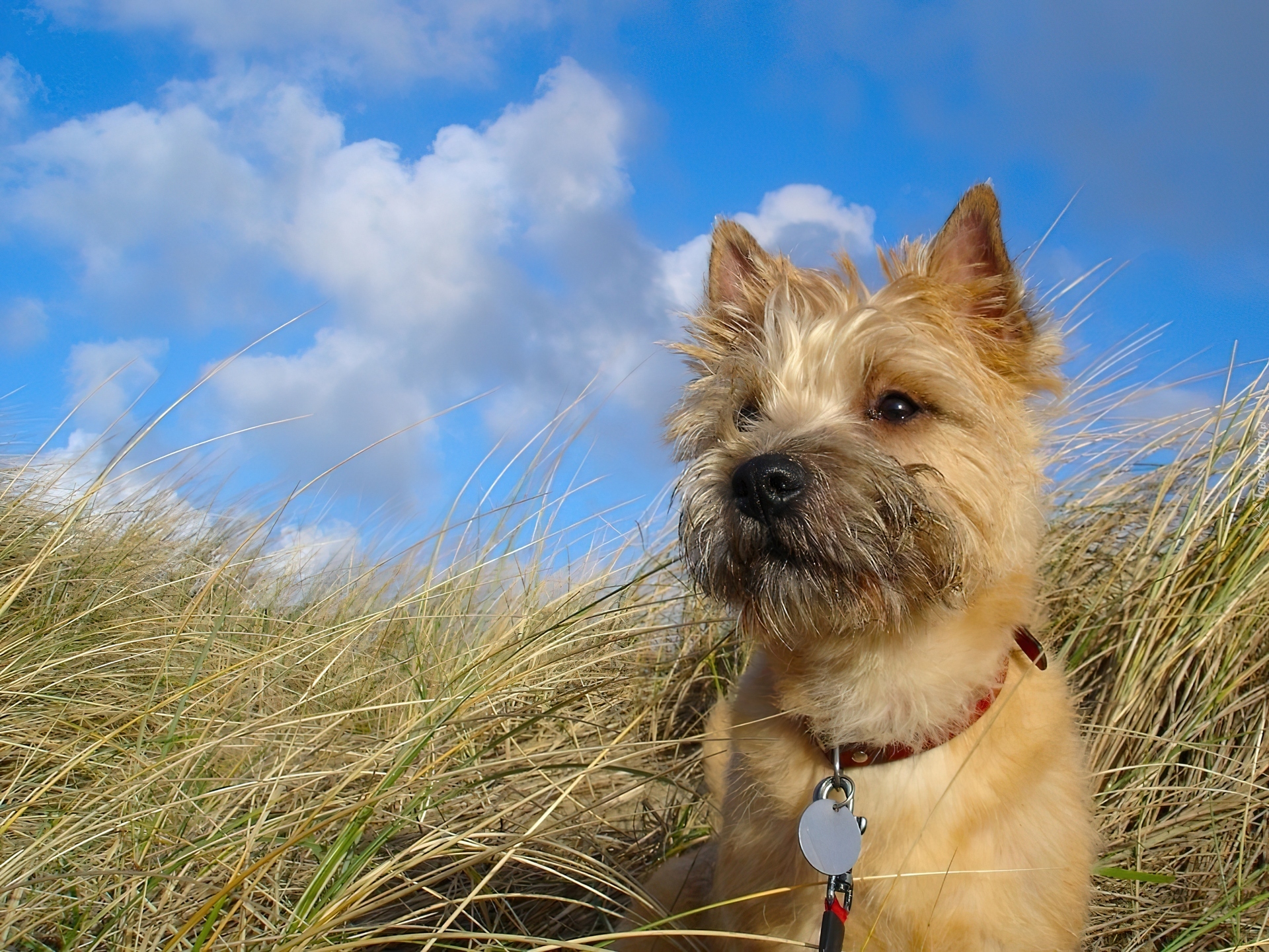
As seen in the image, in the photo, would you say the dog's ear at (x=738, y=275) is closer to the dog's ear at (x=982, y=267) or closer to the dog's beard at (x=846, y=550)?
the dog's ear at (x=982, y=267)

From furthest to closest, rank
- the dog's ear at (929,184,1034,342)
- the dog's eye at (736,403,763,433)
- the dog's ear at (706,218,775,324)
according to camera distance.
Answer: the dog's ear at (706,218,775,324) → the dog's eye at (736,403,763,433) → the dog's ear at (929,184,1034,342)

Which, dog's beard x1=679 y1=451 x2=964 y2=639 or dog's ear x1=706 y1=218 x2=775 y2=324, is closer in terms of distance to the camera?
dog's beard x1=679 y1=451 x2=964 y2=639

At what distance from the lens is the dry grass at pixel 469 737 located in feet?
8.16

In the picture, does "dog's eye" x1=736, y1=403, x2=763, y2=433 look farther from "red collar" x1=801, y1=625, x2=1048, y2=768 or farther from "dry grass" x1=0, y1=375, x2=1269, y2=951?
"red collar" x1=801, y1=625, x2=1048, y2=768

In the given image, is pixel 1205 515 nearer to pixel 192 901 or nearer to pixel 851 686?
pixel 851 686

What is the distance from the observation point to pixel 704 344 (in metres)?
3.67

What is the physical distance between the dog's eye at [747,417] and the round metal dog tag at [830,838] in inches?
53.6

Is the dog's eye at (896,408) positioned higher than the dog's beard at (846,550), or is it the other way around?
the dog's eye at (896,408)

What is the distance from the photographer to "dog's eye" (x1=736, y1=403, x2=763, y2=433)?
3301mm

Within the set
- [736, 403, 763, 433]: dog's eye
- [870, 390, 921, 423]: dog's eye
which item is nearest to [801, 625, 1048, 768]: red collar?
[870, 390, 921, 423]: dog's eye

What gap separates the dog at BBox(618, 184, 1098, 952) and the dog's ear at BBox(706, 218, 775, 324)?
0.38 metres

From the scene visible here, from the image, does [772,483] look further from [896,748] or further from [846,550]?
[896,748]

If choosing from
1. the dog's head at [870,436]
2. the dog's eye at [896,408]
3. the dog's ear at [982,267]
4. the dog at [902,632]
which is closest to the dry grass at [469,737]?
the dog at [902,632]

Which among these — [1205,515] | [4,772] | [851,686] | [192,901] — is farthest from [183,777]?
[1205,515]
